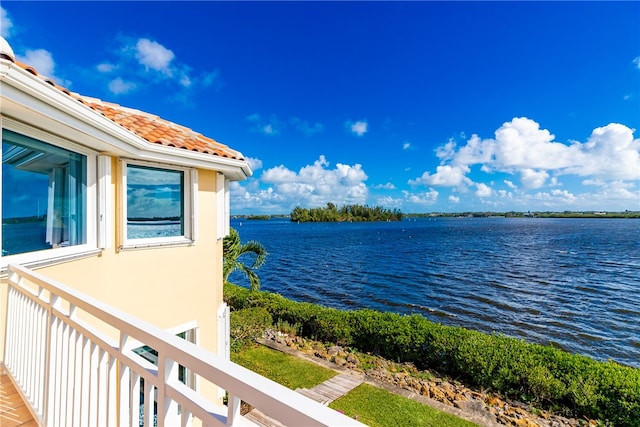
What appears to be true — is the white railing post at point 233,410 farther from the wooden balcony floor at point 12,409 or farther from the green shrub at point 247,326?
the green shrub at point 247,326

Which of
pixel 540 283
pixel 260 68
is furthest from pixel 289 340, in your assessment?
pixel 540 283

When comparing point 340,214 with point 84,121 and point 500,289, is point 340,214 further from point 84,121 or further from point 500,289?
point 84,121

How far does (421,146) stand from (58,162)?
4824cm

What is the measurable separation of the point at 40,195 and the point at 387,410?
26.8ft

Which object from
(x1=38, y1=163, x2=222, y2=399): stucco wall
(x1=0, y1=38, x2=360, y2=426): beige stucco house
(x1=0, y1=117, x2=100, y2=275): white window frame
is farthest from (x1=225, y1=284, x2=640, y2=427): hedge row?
(x1=0, y1=117, x2=100, y2=275): white window frame

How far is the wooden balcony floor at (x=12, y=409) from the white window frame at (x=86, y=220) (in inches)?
42.1

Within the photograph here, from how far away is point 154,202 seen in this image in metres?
4.96

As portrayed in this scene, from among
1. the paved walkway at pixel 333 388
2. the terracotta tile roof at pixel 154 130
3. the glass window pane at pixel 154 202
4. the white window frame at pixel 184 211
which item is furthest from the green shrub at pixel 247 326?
the terracotta tile roof at pixel 154 130

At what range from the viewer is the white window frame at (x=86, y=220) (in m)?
2.92

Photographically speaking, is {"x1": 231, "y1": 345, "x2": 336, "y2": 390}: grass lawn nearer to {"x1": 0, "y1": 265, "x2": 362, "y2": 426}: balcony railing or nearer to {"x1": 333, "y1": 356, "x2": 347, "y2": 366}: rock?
{"x1": 333, "y1": 356, "x2": 347, "y2": 366}: rock

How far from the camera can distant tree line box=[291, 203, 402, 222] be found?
412 feet

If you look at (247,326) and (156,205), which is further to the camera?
(247,326)

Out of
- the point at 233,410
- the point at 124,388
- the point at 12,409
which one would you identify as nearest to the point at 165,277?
the point at 12,409

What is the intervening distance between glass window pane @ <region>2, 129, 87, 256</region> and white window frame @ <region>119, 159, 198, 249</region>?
20.9 inches
